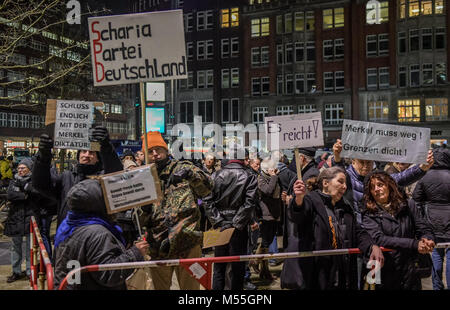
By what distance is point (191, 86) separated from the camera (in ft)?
168

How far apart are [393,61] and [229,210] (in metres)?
39.8

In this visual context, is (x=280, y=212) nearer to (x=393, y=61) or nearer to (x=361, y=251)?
(x=361, y=251)

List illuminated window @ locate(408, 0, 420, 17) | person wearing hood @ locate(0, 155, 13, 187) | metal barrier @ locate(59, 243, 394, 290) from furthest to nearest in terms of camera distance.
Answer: illuminated window @ locate(408, 0, 420, 17)
person wearing hood @ locate(0, 155, 13, 187)
metal barrier @ locate(59, 243, 394, 290)

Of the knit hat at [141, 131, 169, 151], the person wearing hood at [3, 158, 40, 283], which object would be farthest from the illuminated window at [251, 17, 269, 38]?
the knit hat at [141, 131, 169, 151]

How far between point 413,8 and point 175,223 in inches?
1673

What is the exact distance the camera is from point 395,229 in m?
4.03

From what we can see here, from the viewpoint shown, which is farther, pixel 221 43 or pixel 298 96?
pixel 221 43

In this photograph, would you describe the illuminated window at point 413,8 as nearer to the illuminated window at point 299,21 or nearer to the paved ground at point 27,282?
the illuminated window at point 299,21

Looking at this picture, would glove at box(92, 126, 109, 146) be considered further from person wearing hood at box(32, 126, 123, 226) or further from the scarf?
the scarf

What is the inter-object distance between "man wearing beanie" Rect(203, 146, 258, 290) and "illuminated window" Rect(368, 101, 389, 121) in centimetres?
3754

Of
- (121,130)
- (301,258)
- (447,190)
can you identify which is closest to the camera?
(301,258)

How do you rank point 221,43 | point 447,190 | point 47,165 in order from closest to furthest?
point 47,165
point 447,190
point 221,43

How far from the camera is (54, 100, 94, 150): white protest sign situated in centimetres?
602
